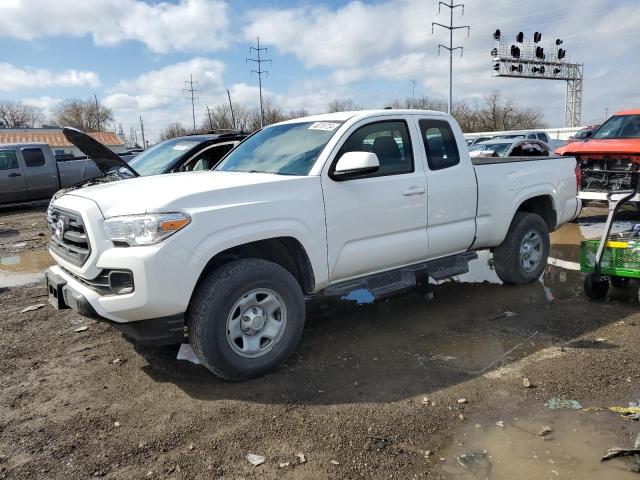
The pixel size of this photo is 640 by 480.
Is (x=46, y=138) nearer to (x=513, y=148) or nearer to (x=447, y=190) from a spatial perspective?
(x=513, y=148)

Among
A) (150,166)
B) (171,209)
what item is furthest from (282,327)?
(150,166)

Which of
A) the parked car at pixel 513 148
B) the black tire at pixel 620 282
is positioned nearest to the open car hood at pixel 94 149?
the black tire at pixel 620 282

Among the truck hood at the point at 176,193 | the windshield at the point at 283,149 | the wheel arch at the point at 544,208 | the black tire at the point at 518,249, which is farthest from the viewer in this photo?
the wheel arch at the point at 544,208

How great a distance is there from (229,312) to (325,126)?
1949 mm

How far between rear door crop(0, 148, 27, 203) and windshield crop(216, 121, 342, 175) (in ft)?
42.0

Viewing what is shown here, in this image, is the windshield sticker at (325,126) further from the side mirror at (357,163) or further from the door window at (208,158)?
the door window at (208,158)

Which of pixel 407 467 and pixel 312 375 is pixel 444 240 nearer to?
pixel 312 375

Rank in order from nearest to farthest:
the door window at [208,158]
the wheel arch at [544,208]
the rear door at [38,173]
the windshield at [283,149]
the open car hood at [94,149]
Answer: the windshield at [283,149] → the open car hood at [94,149] → the wheel arch at [544,208] → the door window at [208,158] → the rear door at [38,173]

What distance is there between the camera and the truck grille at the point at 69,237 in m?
3.72

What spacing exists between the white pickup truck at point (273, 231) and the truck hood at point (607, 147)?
17.0 feet

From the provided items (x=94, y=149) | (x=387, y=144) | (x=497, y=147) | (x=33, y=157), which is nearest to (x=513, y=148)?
(x=497, y=147)

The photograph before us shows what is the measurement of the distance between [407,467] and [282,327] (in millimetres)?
1486

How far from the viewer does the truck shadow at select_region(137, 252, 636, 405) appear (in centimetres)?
385

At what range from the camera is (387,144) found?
189 inches
